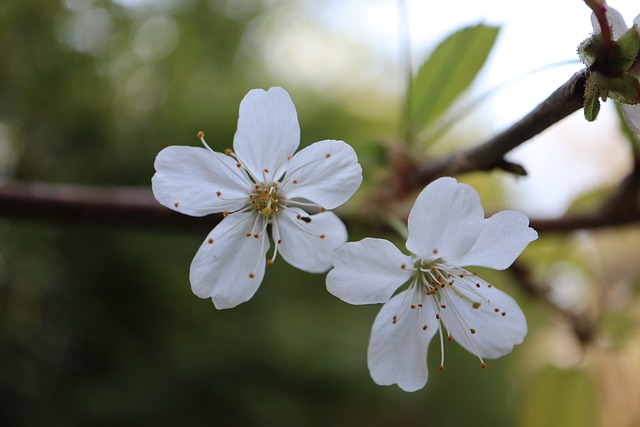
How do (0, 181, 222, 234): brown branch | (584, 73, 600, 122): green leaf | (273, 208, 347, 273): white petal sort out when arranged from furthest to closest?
1. (0, 181, 222, 234): brown branch
2. (273, 208, 347, 273): white petal
3. (584, 73, 600, 122): green leaf

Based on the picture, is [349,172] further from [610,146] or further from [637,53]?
[610,146]

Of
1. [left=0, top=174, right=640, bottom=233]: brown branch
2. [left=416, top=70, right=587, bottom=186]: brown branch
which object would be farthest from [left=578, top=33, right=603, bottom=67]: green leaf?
[left=0, top=174, right=640, bottom=233]: brown branch

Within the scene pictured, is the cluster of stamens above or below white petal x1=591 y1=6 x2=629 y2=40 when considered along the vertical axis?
below

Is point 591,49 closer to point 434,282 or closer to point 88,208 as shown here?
point 434,282

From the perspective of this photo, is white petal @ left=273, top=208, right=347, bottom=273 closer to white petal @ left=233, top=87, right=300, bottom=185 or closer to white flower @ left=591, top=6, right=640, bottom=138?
white petal @ left=233, top=87, right=300, bottom=185

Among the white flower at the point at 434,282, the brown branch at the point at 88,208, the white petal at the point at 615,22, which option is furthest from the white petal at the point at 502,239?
the brown branch at the point at 88,208

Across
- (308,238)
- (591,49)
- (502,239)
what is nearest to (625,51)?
(591,49)

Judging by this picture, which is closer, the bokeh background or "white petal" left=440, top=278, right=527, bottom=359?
"white petal" left=440, top=278, right=527, bottom=359
